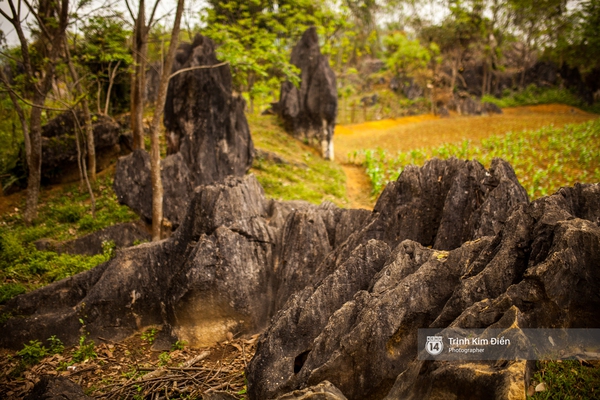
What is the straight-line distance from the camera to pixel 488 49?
42688 mm

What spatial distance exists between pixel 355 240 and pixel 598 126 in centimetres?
2638

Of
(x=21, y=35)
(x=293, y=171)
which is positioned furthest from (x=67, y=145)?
(x=293, y=171)

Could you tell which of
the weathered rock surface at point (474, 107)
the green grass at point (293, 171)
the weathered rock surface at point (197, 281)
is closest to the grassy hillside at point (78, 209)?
the green grass at point (293, 171)

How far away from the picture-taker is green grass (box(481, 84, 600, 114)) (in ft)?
136

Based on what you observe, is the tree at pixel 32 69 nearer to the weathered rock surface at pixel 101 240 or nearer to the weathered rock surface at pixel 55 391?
the weathered rock surface at pixel 101 240

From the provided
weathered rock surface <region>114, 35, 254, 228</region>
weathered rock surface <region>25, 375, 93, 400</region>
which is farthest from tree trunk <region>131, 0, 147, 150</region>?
weathered rock surface <region>25, 375, 93, 400</region>

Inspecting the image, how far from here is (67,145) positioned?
46.5 feet

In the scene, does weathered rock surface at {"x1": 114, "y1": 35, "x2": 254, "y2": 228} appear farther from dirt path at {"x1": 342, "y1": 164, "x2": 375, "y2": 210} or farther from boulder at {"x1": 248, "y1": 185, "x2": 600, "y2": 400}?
boulder at {"x1": 248, "y1": 185, "x2": 600, "y2": 400}

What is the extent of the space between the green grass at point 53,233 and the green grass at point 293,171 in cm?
586

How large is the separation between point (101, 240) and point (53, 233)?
1.61 meters

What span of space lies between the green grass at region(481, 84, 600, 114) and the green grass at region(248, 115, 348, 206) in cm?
3207

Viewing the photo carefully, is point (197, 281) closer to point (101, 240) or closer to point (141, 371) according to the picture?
point (141, 371)

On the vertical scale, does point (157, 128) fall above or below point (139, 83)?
below

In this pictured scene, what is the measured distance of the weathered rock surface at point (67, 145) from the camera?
14.0 m
